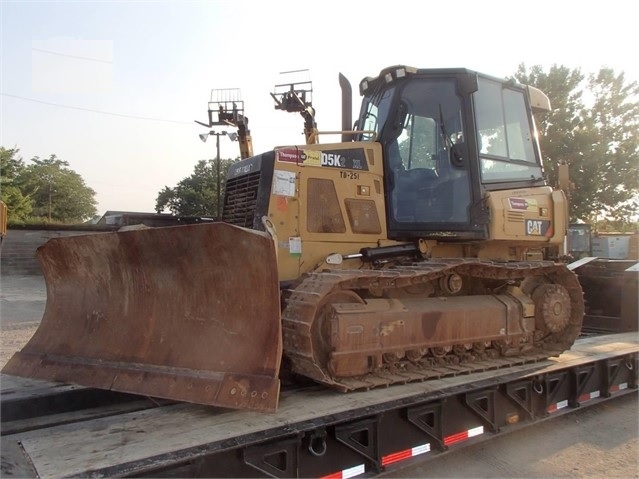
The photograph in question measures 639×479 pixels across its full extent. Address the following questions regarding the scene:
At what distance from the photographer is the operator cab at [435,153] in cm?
511

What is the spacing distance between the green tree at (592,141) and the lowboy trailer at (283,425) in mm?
21823

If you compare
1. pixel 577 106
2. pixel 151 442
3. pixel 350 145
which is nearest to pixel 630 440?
pixel 350 145

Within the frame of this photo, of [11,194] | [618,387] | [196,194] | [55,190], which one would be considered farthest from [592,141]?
[55,190]

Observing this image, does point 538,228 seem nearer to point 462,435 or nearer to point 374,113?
point 374,113

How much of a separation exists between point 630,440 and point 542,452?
1018 mm

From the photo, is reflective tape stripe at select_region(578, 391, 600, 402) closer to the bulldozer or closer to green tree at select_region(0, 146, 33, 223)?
the bulldozer

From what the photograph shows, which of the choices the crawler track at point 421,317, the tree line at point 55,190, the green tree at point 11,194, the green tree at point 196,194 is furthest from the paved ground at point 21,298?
the tree line at point 55,190

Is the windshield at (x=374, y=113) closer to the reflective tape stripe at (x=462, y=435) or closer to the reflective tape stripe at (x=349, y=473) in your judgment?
the reflective tape stripe at (x=462, y=435)

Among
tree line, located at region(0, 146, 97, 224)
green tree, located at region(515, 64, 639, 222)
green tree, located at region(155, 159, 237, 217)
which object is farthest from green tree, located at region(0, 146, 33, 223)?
green tree, located at region(515, 64, 639, 222)

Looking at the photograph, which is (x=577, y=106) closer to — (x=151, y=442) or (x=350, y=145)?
(x=350, y=145)

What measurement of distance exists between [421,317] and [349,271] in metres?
0.80

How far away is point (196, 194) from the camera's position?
46719 mm

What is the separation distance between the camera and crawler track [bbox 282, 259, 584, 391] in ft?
12.7

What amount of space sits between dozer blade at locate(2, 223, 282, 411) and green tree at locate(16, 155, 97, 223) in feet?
193
